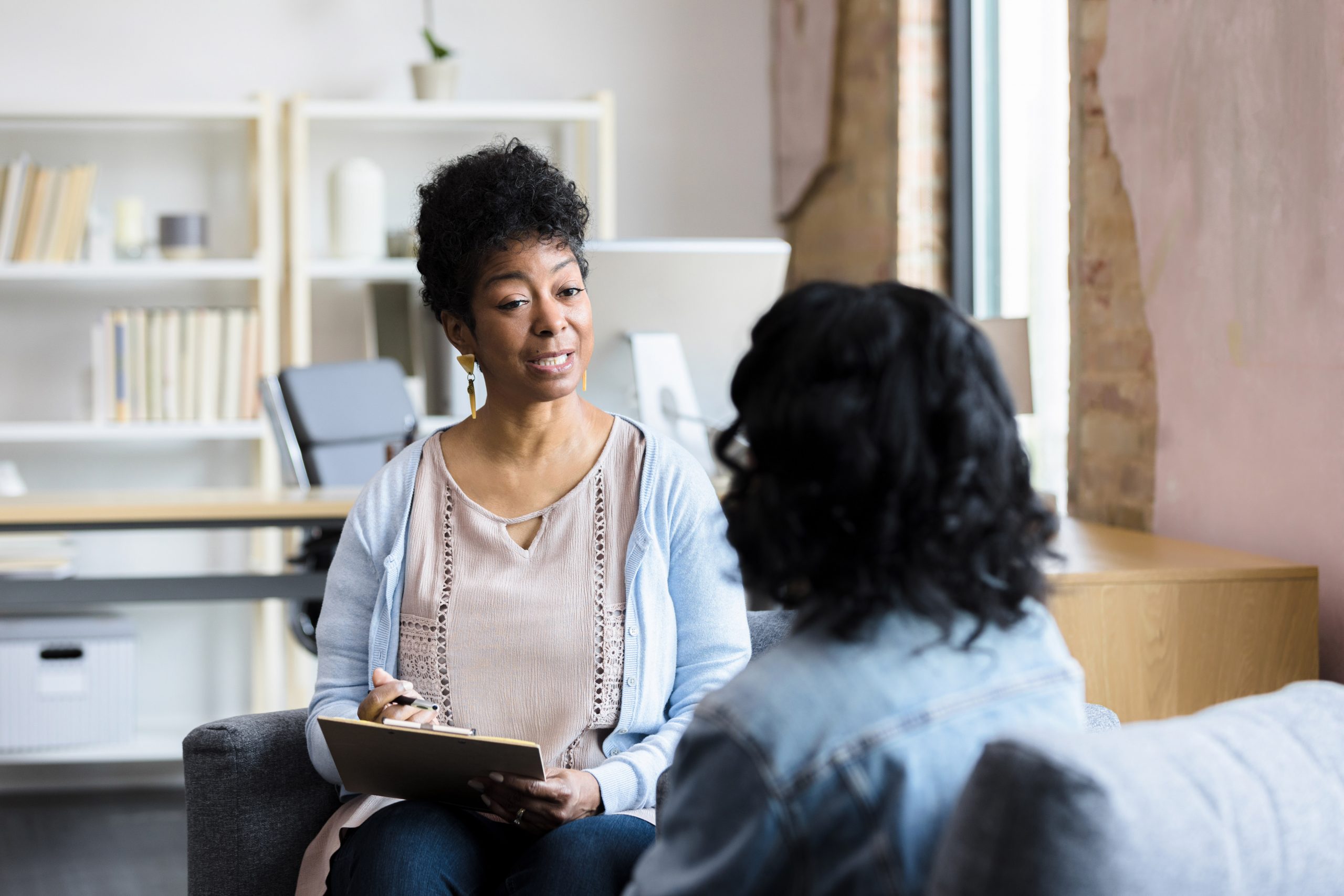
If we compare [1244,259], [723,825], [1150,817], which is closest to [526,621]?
[723,825]

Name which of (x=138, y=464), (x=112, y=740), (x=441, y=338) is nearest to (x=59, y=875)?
(x=112, y=740)

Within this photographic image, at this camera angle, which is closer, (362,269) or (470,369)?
(470,369)

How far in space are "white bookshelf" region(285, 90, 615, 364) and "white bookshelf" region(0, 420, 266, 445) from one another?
25cm

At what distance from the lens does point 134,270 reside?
3459 mm

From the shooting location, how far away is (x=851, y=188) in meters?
3.55

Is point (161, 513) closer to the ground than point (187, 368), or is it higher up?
closer to the ground

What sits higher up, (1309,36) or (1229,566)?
(1309,36)

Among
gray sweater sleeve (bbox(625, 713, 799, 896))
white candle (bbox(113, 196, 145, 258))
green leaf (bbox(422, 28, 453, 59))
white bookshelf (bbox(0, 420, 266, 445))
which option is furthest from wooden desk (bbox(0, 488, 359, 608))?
gray sweater sleeve (bbox(625, 713, 799, 896))

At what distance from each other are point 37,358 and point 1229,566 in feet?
10.8

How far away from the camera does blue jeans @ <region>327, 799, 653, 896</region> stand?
3.93ft

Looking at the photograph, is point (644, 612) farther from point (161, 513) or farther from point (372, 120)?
point (372, 120)

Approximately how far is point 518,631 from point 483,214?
0.47 metres

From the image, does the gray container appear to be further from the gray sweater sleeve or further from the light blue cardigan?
the gray sweater sleeve

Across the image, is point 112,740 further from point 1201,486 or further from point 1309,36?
point 1309,36
